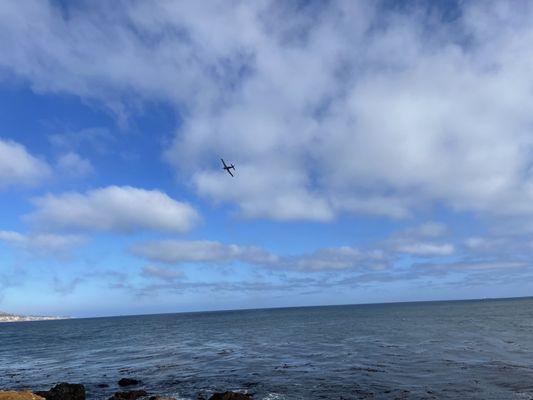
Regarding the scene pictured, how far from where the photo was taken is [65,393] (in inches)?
1369

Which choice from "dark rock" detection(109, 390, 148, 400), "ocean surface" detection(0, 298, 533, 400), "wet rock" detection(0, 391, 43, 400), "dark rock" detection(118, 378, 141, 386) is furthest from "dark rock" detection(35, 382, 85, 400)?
"wet rock" detection(0, 391, 43, 400)

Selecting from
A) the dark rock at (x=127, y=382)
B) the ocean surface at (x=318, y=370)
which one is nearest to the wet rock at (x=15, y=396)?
the ocean surface at (x=318, y=370)

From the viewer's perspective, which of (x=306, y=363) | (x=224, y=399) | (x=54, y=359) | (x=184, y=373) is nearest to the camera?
(x=224, y=399)

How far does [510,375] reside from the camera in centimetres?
4028

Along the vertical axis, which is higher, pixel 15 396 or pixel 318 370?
pixel 15 396

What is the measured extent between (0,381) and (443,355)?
5727 centimetres

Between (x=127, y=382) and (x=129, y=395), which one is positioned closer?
(x=129, y=395)

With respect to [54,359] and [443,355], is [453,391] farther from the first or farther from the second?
[54,359]

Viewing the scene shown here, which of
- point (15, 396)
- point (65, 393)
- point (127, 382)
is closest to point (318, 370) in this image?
point (127, 382)

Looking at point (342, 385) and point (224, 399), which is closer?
point (224, 399)

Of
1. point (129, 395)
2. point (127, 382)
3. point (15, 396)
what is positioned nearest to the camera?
point (15, 396)

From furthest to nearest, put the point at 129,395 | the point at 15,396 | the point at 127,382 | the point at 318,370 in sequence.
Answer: the point at 318,370 < the point at 127,382 < the point at 129,395 < the point at 15,396

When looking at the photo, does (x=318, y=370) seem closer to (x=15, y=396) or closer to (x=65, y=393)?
(x=65, y=393)

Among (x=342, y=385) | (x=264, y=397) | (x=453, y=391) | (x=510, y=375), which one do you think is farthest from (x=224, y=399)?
(x=510, y=375)
